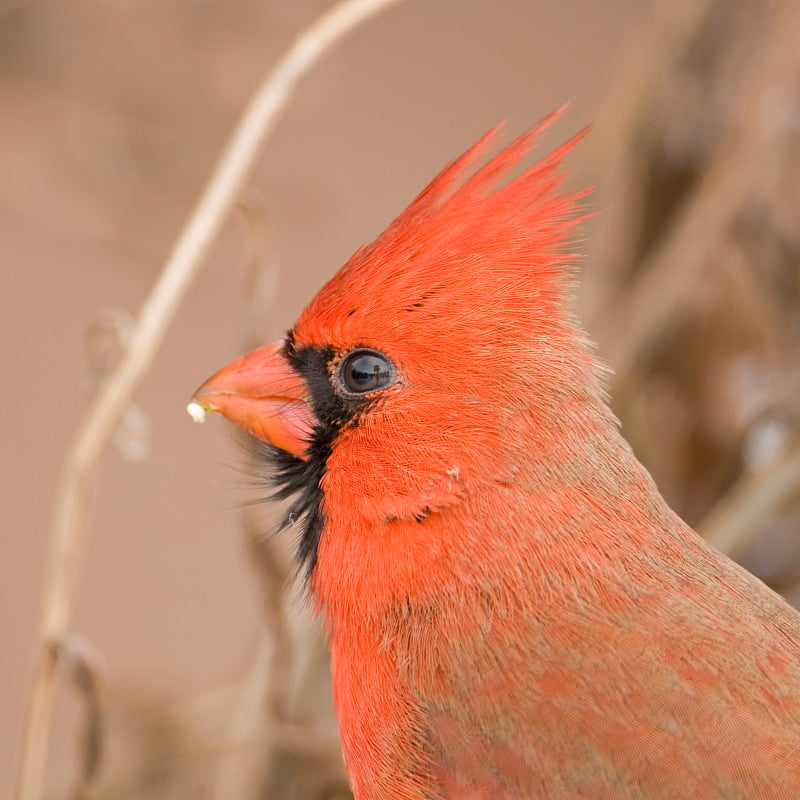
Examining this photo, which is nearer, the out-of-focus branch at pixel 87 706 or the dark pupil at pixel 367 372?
the dark pupil at pixel 367 372

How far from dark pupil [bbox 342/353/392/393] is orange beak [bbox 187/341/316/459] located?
64 mm

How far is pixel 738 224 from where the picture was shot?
1.86 m

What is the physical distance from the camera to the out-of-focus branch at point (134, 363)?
1.37m

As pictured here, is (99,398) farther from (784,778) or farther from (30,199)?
(30,199)

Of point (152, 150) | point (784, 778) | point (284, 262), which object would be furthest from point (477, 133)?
point (784, 778)

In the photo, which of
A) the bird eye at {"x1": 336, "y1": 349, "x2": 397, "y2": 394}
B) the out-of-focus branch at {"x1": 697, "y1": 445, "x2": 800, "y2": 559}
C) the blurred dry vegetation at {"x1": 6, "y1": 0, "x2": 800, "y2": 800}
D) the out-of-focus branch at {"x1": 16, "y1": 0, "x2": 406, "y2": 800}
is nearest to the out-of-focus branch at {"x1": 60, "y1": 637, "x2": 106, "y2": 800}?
the out-of-focus branch at {"x1": 16, "y1": 0, "x2": 406, "y2": 800}

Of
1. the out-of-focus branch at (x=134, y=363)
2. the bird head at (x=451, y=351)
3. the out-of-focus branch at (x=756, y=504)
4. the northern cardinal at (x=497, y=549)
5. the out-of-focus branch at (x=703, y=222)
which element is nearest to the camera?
the northern cardinal at (x=497, y=549)

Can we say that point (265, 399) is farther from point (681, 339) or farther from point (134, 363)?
point (681, 339)

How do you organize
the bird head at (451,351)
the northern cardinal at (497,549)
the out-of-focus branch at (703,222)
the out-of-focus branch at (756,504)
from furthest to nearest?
the out-of-focus branch at (703,222)
the out-of-focus branch at (756,504)
the bird head at (451,351)
the northern cardinal at (497,549)

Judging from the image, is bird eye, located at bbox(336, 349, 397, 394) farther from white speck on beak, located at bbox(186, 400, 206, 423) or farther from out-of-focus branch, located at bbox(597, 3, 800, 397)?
out-of-focus branch, located at bbox(597, 3, 800, 397)

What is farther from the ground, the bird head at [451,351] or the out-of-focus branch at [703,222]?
the out-of-focus branch at [703,222]

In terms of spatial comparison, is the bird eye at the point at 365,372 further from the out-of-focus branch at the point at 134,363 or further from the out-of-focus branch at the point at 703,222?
the out-of-focus branch at the point at 703,222

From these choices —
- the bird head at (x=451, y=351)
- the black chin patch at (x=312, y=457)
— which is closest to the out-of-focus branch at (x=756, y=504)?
the bird head at (x=451, y=351)

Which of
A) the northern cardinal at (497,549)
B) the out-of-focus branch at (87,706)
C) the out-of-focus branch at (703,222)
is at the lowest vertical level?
the out-of-focus branch at (87,706)
